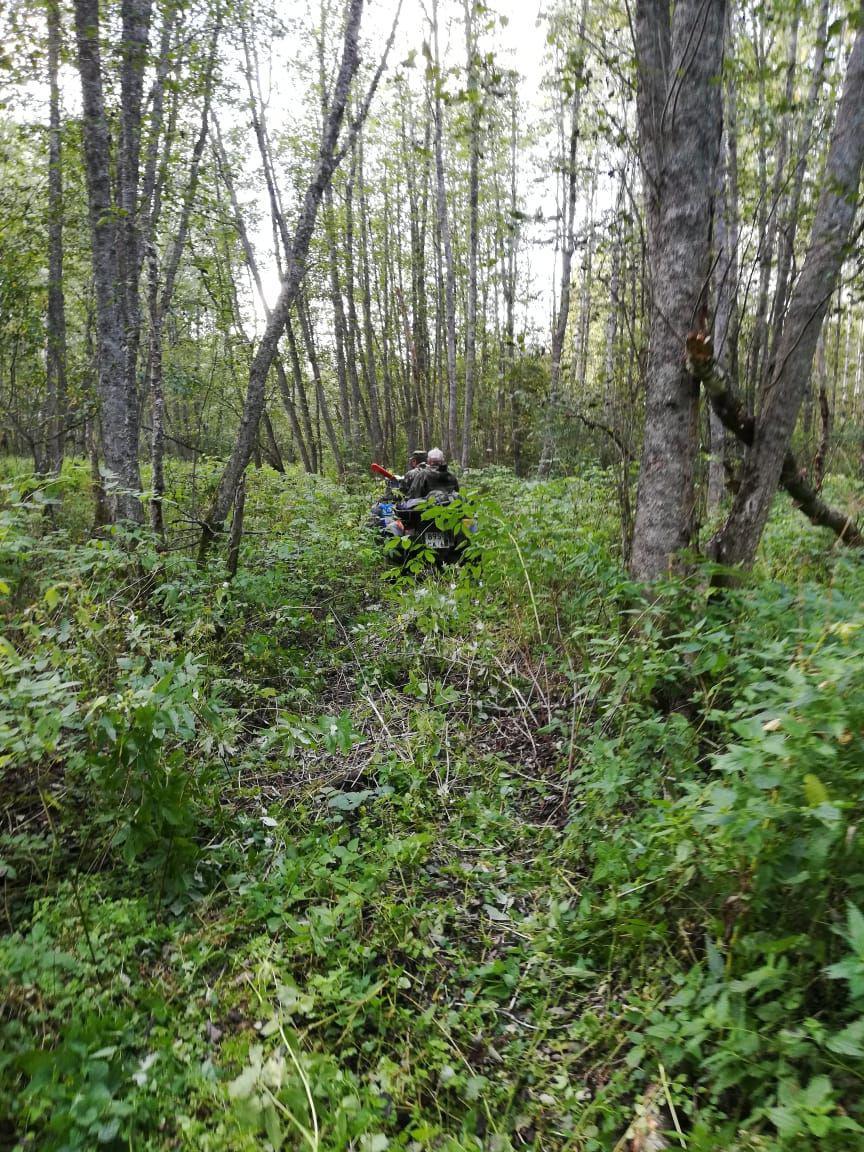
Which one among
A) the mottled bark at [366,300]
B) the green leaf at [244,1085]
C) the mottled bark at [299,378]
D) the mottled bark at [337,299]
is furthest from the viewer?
the mottled bark at [366,300]

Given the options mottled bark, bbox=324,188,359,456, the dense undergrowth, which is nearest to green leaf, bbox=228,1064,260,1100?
the dense undergrowth

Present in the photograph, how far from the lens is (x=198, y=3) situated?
267 inches

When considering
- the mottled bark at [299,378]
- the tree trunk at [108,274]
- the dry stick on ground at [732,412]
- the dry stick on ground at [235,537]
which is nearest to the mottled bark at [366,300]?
the mottled bark at [299,378]

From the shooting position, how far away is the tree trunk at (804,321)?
366 cm

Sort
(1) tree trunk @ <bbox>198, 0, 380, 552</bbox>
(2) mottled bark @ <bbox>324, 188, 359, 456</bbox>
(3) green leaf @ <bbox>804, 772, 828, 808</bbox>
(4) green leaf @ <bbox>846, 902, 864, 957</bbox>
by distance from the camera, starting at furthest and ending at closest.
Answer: (2) mottled bark @ <bbox>324, 188, 359, 456</bbox> → (1) tree trunk @ <bbox>198, 0, 380, 552</bbox> → (3) green leaf @ <bbox>804, 772, 828, 808</bbox> → (4) green leaf @ <bbox>846, 902, 864, 957</bbox>

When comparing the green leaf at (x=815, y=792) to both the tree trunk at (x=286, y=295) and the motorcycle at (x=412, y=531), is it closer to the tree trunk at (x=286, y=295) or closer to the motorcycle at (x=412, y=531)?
the motorcycle at (x=412, y=531)

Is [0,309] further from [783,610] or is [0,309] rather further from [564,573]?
[783,610]

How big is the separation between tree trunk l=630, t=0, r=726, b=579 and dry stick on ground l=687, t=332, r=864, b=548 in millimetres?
109

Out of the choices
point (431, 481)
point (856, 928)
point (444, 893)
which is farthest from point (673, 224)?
point (431, 481)

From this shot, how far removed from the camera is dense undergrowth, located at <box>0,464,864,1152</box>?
184 centimetres

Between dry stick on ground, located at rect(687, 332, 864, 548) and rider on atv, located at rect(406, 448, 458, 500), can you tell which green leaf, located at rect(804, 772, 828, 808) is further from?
rider on atv, located at rect(406, 448, 458, 500)

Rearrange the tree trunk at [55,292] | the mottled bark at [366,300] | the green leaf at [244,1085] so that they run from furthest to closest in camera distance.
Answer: the mottled bark at [366,300] < the tree trunk at [55,292] < the green leaf at [244,1085]

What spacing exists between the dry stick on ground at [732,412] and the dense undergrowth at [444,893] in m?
0.36

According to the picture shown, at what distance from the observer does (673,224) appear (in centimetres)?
367
